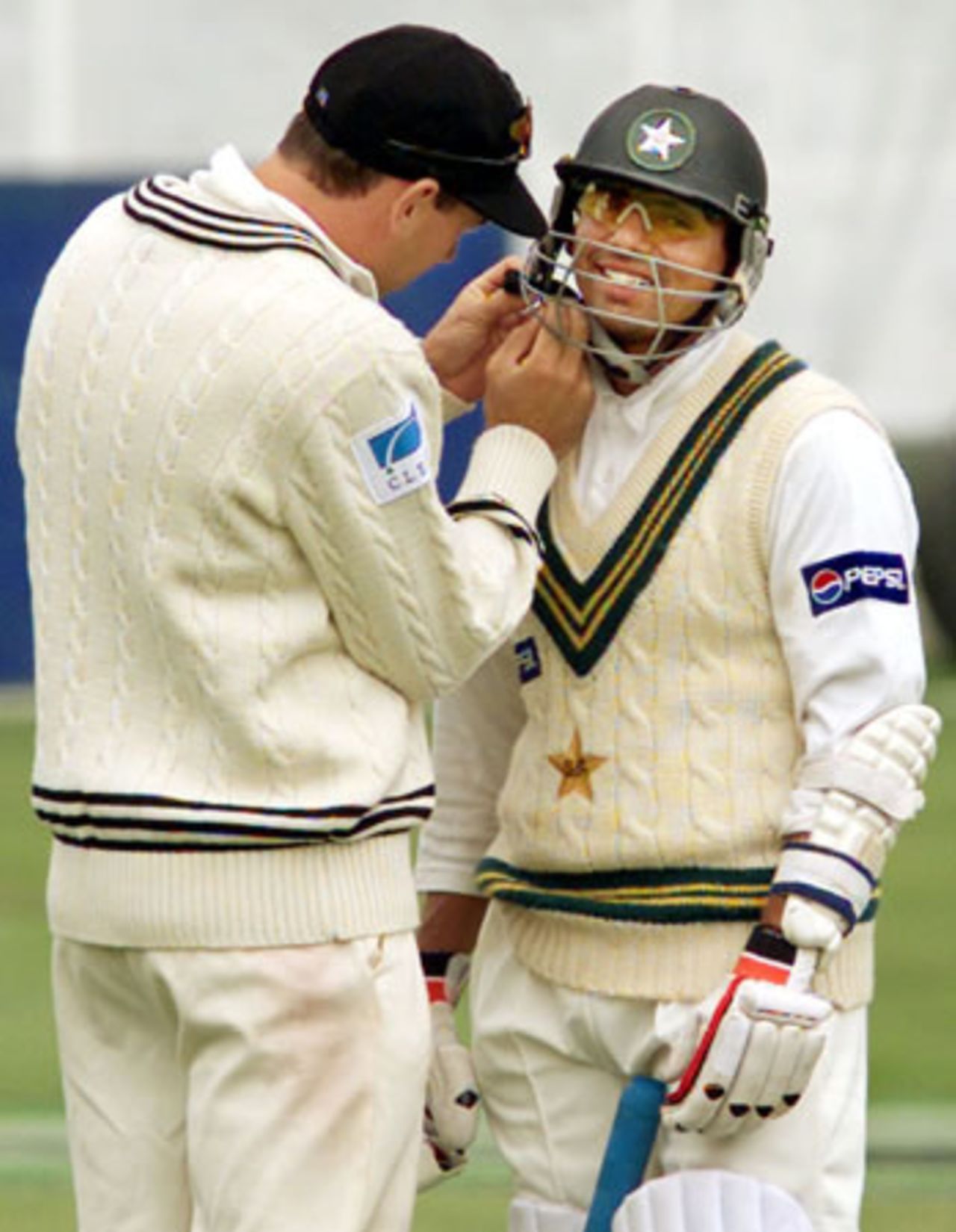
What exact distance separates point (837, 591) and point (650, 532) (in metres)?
0.28

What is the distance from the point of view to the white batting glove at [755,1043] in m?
3.63

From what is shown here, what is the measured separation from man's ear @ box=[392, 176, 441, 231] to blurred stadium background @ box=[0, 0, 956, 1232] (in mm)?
8610

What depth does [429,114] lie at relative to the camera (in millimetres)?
3641

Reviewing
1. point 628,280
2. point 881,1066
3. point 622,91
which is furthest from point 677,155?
point 622,91

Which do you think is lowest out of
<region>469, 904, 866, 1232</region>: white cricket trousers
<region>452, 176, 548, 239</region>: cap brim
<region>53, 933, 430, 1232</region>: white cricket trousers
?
<region>469, 904, 866, 1232</region>: white cricket trousers

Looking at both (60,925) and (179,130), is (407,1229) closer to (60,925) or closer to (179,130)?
(60,925)

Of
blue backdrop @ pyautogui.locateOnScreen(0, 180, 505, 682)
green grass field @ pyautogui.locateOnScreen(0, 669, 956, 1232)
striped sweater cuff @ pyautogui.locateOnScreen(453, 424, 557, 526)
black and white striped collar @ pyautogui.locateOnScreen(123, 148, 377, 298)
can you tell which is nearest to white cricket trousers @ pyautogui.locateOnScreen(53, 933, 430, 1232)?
striped sweater cuff @ pyautogui.locateOnScreen(453, 424, 557, 526)

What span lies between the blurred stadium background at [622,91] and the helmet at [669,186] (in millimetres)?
8338

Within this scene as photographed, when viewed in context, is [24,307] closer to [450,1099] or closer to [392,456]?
[450,1099]

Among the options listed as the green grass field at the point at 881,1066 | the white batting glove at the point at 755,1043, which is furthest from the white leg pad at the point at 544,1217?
the green grass field at the point at 881,1066

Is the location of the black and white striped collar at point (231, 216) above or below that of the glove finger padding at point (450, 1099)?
→ above

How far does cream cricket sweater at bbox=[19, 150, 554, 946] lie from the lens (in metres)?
3.49

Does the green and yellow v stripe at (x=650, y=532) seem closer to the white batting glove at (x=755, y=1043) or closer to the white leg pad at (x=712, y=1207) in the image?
the white batting glove at (x=755, y=1043)

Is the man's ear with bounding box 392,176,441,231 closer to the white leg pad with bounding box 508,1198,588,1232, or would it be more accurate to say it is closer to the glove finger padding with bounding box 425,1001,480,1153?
the glove finger padding with bounding box 425,1001,480,1153
